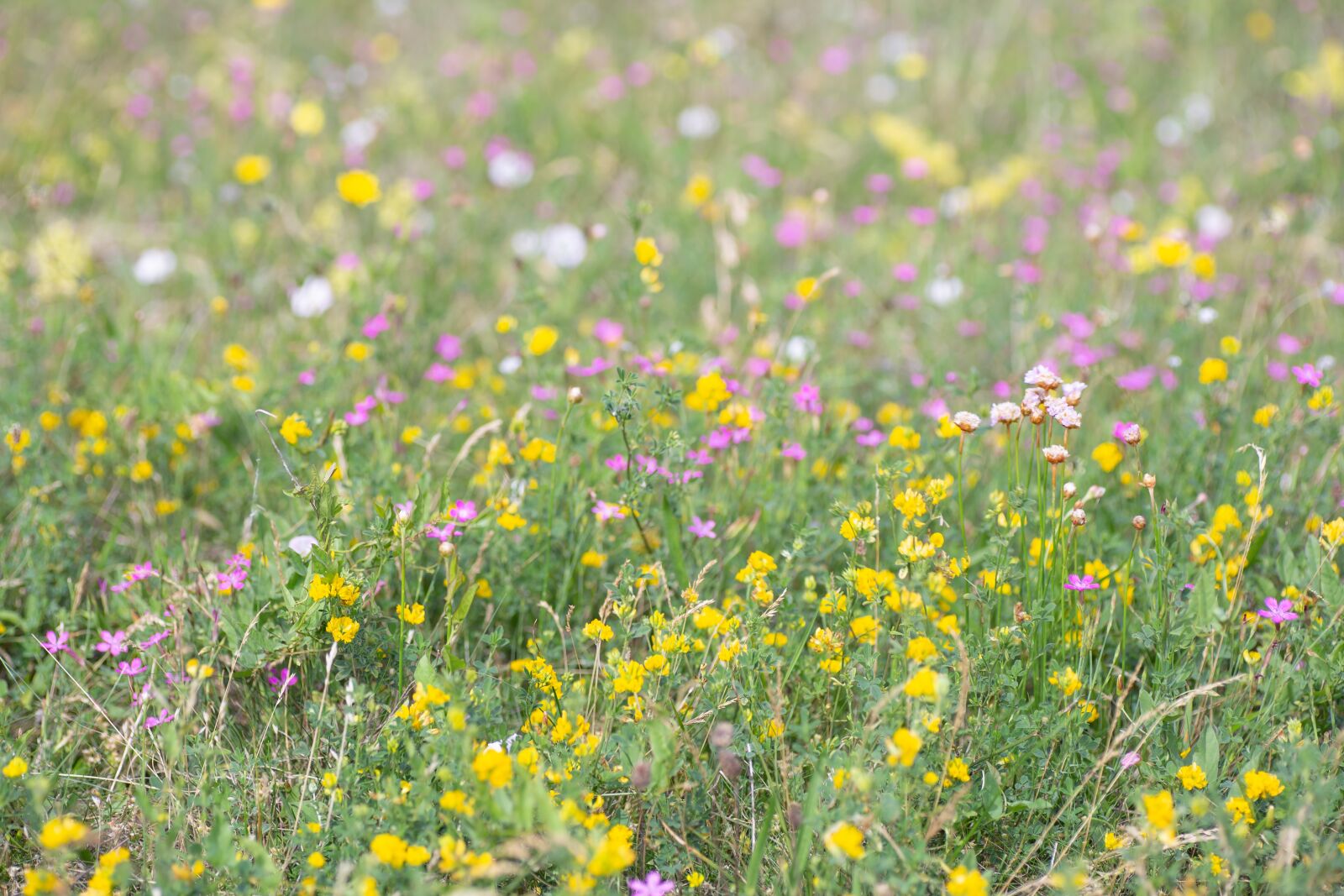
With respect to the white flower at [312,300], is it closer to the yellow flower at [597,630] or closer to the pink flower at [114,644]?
the pink flower at [114,644]

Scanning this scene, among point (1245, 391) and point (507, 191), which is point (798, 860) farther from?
point (507, 191)

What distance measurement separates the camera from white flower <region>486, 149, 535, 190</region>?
14.8 ft

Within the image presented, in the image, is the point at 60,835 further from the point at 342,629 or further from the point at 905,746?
the point at 905,746

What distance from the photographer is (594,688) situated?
6.37 ft

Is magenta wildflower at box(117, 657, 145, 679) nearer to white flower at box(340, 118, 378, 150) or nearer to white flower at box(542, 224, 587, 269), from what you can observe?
white flower at box(542, 224, 587, 269)

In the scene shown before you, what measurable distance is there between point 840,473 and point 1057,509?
23.9 inches

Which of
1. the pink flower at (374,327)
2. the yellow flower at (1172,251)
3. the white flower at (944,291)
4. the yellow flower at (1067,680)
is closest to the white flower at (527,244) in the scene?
the pink flower at (374,327)

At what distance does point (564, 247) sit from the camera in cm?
397

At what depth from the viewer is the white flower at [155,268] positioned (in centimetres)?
378

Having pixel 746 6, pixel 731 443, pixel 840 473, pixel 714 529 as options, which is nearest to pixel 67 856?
pixel 714 529

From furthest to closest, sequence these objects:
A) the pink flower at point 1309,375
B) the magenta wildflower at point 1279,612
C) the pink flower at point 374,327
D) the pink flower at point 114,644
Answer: the pink flower at point 374,327 → the pink flower at point 1309,375 → the pink flower at point 114,644 → the magenta wildflower at point 1279,612

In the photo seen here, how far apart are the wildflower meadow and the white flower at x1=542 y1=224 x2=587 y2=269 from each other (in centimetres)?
2

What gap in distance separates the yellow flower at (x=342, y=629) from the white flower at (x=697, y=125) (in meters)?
3.55

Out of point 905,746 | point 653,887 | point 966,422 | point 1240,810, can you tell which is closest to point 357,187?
point 966,422
